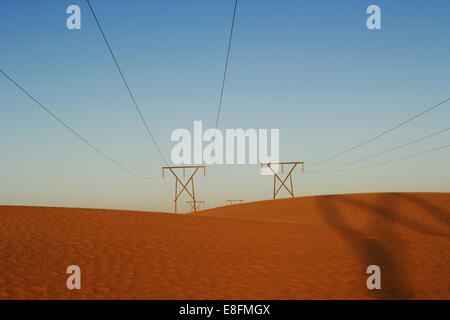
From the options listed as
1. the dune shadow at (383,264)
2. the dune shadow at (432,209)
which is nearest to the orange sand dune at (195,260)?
the dune shadow at (383,264)

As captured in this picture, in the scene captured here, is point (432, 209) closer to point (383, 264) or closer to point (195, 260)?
point (383, 264)

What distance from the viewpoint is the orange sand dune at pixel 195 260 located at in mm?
7113

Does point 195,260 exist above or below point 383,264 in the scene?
above

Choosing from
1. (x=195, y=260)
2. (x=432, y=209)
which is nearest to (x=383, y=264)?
(x=195, y=260)

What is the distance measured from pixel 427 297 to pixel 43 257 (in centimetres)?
917

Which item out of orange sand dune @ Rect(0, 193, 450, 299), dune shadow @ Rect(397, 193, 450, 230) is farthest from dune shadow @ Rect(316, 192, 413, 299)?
dune shadow @ Rect(397, 193, 450, 230)

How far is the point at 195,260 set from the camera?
9.72 metres

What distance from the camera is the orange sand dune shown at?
23.3 feet

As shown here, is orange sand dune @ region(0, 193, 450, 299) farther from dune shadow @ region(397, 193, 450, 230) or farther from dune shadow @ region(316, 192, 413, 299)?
dune shadow @ region(397, 193, 450, 230)

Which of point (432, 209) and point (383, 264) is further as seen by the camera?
point (432, 209)

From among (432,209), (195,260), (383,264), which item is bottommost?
(383,264)

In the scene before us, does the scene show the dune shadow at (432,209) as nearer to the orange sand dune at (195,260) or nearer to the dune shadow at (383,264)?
the orange sand dune at (195,260)
